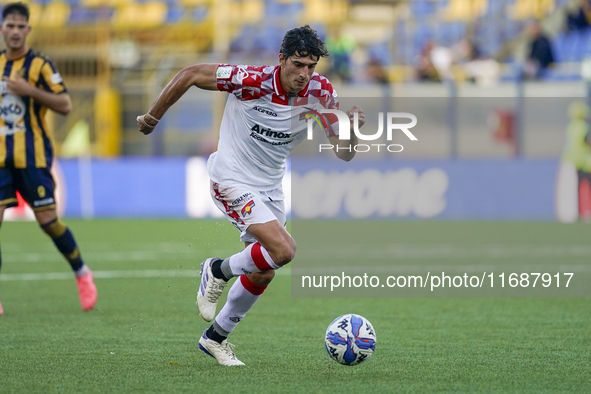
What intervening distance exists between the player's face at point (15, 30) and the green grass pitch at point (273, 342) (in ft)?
7.05

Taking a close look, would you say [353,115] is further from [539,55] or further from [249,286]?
[539,55]

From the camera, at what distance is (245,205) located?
17.1ft

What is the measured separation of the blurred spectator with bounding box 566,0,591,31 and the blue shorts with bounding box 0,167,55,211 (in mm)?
15944

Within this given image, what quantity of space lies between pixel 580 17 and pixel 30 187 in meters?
16.2

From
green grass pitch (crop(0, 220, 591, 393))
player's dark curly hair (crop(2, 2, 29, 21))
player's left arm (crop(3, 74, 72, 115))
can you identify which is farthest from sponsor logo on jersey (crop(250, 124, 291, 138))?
player's dark curly hair (crop(2, 2, 29, 21))

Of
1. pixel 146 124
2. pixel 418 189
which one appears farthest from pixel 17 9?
pixel 418 189

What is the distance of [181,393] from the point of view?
431 cm

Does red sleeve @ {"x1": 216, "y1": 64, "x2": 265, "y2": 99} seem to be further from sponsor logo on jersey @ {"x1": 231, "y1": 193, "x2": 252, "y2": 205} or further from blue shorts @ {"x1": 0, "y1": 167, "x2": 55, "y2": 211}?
blue shorts @ {"x1": 0, "y1": 167, "x2": 55, "y2": 211}

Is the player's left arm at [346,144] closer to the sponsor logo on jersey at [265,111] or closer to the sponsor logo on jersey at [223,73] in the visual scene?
the sponsor logo on jersey at [265,111]

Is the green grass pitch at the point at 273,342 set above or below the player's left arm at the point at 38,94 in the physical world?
below

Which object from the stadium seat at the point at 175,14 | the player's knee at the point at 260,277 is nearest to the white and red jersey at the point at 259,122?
the player's knee at the point at 260,277

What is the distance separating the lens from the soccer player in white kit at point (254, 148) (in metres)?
5.08

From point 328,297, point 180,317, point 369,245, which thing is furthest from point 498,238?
point 180,317

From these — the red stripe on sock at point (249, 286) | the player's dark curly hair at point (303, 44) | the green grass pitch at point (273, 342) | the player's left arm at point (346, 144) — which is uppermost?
the player's dark curly hair at point (303, 44)
